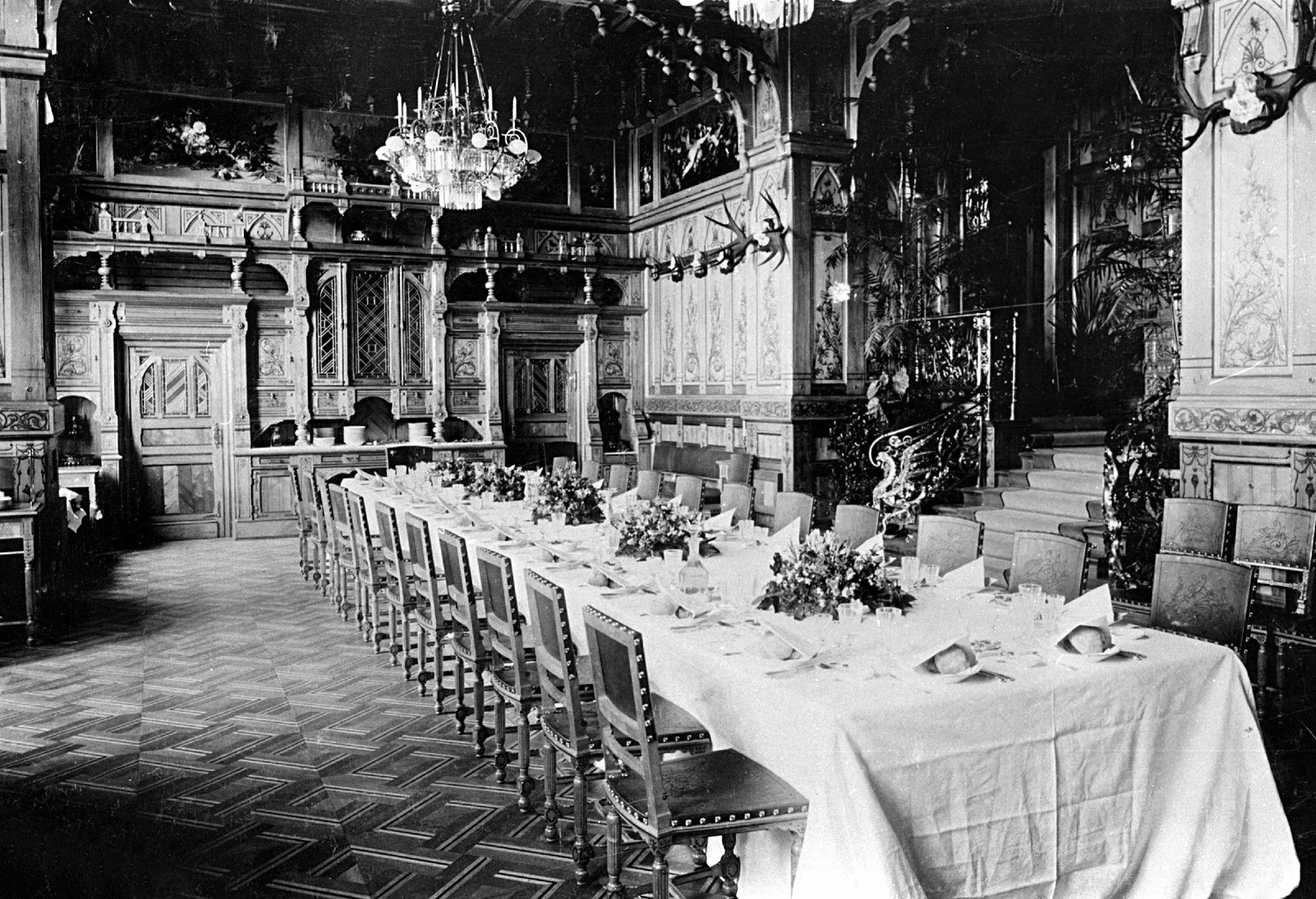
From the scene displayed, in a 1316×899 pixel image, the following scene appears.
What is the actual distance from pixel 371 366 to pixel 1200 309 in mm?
9616

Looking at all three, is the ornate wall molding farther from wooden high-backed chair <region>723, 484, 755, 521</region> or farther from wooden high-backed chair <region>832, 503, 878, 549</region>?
wooden high-backed chair <region>723, 484, 755, 521</region>

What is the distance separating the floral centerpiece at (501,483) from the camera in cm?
770

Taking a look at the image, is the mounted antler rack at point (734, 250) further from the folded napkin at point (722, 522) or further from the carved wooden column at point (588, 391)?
the folded napkin at point (722, 522)

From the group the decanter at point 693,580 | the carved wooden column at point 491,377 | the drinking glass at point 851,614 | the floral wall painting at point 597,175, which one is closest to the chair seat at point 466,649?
the decanter at point 693,580

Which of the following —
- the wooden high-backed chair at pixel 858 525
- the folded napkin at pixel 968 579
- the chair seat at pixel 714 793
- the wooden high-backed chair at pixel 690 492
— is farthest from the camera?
the wooden high-backed chair at pixel 690 492

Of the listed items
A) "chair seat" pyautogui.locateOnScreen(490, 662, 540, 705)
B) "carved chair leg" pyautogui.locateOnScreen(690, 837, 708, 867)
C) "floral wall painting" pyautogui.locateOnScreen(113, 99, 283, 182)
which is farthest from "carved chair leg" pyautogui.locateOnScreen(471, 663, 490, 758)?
"floral wall painting" pyautogui.locateOnScreen(113, 99, 283, 182)

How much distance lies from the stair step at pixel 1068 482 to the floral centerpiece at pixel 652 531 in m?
5.14

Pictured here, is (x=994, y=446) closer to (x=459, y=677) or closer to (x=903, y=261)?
(x=903, y=261)

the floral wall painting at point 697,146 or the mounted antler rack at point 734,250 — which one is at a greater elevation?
the floral wall painting at point 697,146

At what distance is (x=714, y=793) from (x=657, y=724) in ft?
1.67

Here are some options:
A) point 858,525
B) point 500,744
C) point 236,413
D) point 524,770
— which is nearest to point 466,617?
point 500,744

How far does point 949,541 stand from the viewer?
16.4 feet

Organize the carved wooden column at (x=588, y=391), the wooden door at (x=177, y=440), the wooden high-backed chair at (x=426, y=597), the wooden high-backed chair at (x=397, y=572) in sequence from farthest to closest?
the carved wooden column at (x=588, y=391)
the wooden door at (x=177, y=440)
the wooden high-backed chair at (x=397, y=572)
the wooden high-backed chair at (x=426, y=597)

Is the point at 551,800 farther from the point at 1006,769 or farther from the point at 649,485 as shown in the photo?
the point at 649,485
